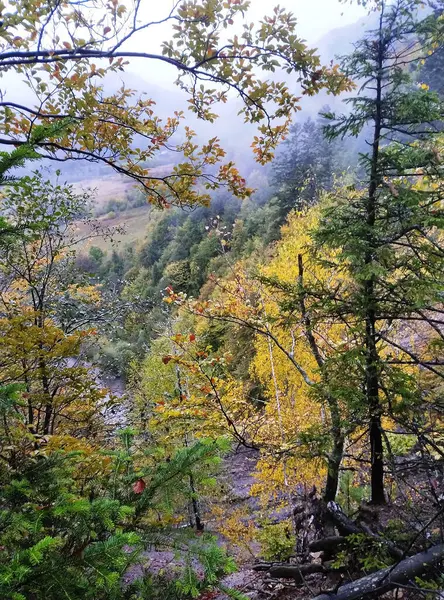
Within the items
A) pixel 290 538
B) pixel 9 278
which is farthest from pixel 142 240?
pixel 290 538

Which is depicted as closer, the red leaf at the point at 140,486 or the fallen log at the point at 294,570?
the red leaf at the point at 140,486

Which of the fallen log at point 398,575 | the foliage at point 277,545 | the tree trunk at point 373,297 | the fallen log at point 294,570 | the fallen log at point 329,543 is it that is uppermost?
the tree trunk at point 373,297

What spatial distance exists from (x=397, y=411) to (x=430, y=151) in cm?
227

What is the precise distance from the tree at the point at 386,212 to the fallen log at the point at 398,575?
996 millimetres

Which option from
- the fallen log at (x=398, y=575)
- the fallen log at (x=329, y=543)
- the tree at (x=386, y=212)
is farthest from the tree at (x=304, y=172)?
the fallen log at (x=398, y=575)

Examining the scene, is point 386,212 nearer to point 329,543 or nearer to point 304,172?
point 329,543

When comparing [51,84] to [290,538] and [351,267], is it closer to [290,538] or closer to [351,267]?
[351,267]

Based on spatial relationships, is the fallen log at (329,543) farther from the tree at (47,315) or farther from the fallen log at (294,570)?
the tree at (47,315)

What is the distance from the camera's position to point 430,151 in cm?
334

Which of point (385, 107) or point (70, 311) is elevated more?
point (385, 107)

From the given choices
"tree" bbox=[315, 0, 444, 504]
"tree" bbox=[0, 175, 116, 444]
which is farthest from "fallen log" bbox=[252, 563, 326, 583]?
"tree" bbox=[0, 175, 116, 444]

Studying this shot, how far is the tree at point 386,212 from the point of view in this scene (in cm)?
335

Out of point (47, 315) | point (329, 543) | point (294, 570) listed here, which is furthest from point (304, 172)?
point (294, 570)

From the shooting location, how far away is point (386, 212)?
3.72m
